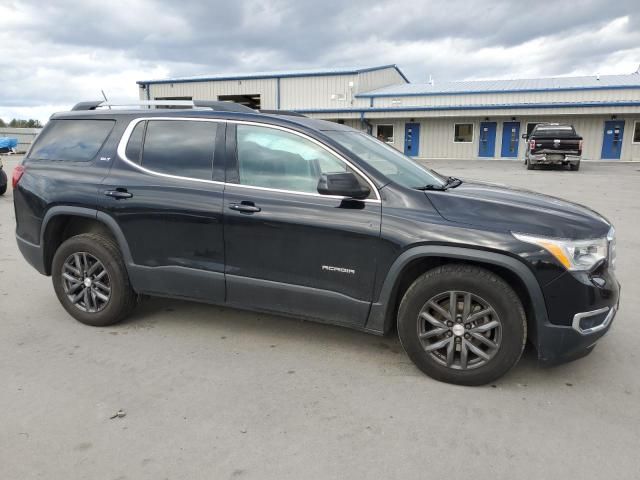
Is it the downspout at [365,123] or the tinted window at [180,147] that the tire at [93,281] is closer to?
the tinted window at [180,147]

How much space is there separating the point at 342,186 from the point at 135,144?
1.92 meters

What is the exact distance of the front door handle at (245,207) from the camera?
11.8ft

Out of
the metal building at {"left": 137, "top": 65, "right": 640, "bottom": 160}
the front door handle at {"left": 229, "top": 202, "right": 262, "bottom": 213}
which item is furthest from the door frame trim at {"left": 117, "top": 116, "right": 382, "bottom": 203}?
the metal building at {"left": 137, "top": 65, "right": 640, "bottom": 160}

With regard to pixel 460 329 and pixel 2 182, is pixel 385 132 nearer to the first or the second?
pixel 2 182

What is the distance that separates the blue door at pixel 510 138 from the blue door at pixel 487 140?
0.61m

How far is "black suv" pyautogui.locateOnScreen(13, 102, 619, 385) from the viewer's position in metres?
3.11

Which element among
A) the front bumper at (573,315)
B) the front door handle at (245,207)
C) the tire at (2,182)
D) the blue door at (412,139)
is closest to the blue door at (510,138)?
the blue door at (412,139)

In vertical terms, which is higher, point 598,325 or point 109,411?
point 598,325

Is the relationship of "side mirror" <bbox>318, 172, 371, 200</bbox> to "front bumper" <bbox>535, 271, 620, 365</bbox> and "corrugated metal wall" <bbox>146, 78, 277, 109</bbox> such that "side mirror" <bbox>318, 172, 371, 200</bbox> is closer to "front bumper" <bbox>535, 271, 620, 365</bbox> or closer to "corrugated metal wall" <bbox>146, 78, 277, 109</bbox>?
"front bumper" <bbox>535, 271, 620, 365</bbox>

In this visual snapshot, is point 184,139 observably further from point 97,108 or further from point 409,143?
point 409,143

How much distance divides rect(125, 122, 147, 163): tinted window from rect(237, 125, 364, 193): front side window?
2.99 ft

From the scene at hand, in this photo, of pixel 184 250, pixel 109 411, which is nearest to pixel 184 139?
pixel 184 250

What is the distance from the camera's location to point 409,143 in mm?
34438

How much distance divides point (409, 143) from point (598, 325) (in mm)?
32452
